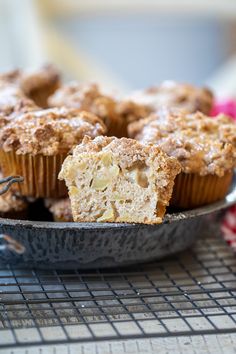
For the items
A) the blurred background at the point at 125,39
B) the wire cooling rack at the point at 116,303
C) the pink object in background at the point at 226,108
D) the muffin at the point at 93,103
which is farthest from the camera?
the blurred background at the point at 125,39

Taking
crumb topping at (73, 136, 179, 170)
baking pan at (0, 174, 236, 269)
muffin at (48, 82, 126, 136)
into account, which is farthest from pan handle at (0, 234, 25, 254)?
muffin at (48, 82, 126, 136)

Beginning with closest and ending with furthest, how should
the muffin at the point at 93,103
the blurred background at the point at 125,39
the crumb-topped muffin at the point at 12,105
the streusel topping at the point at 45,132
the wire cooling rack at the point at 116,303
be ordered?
the wire cooling rack at the point at 116,303 < the streusel topping at the point at 45,132 < the crumb-topped muffin at the point at 12,105 < the muffin at the point at 93,103 < the blurred background at the point at 125,39

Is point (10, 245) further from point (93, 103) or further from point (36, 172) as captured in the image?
point (93, 103)

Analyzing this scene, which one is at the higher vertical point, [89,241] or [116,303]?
[89,241]

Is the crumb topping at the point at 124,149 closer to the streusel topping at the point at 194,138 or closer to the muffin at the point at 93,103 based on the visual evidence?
the streusel topping at the point at 194,138

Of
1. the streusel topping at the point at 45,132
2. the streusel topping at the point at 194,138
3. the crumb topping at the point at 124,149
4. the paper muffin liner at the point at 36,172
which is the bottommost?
the paper muffin liner at the point at 36,172

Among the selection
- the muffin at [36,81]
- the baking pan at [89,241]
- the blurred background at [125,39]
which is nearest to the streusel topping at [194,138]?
the baking pan at [89,241]

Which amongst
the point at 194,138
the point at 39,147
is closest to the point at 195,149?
the point at 194,138
